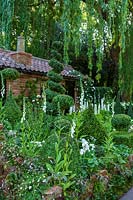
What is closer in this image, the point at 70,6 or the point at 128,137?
the point at 70,6

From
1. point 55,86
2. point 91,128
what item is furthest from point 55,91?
point 91,128

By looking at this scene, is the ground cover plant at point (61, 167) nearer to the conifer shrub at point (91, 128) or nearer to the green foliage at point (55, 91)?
the conifer shrub at point (91, 128)

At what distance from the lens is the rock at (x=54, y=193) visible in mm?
2855

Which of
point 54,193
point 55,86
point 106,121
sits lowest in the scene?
point 106,121

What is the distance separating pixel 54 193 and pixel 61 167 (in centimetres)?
40

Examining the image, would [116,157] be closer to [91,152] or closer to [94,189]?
[91,152]

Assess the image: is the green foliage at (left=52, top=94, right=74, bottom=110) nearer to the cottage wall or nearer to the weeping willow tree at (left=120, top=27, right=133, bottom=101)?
the weeping willow tree at (left=120, top=27, right=133, bottom=101)

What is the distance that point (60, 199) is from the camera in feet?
10.0

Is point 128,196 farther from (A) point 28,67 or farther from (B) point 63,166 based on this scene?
(A) point 28,67

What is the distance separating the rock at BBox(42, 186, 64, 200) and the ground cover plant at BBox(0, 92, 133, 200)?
0.5 inches

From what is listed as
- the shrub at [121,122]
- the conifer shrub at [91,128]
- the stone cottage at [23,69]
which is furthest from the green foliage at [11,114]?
the stone cottage at [23,69]

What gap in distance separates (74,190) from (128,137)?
2015 millimetres

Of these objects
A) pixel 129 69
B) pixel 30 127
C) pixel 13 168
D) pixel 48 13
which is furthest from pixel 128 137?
pixel 129 69

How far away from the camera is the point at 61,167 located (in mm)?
3264
